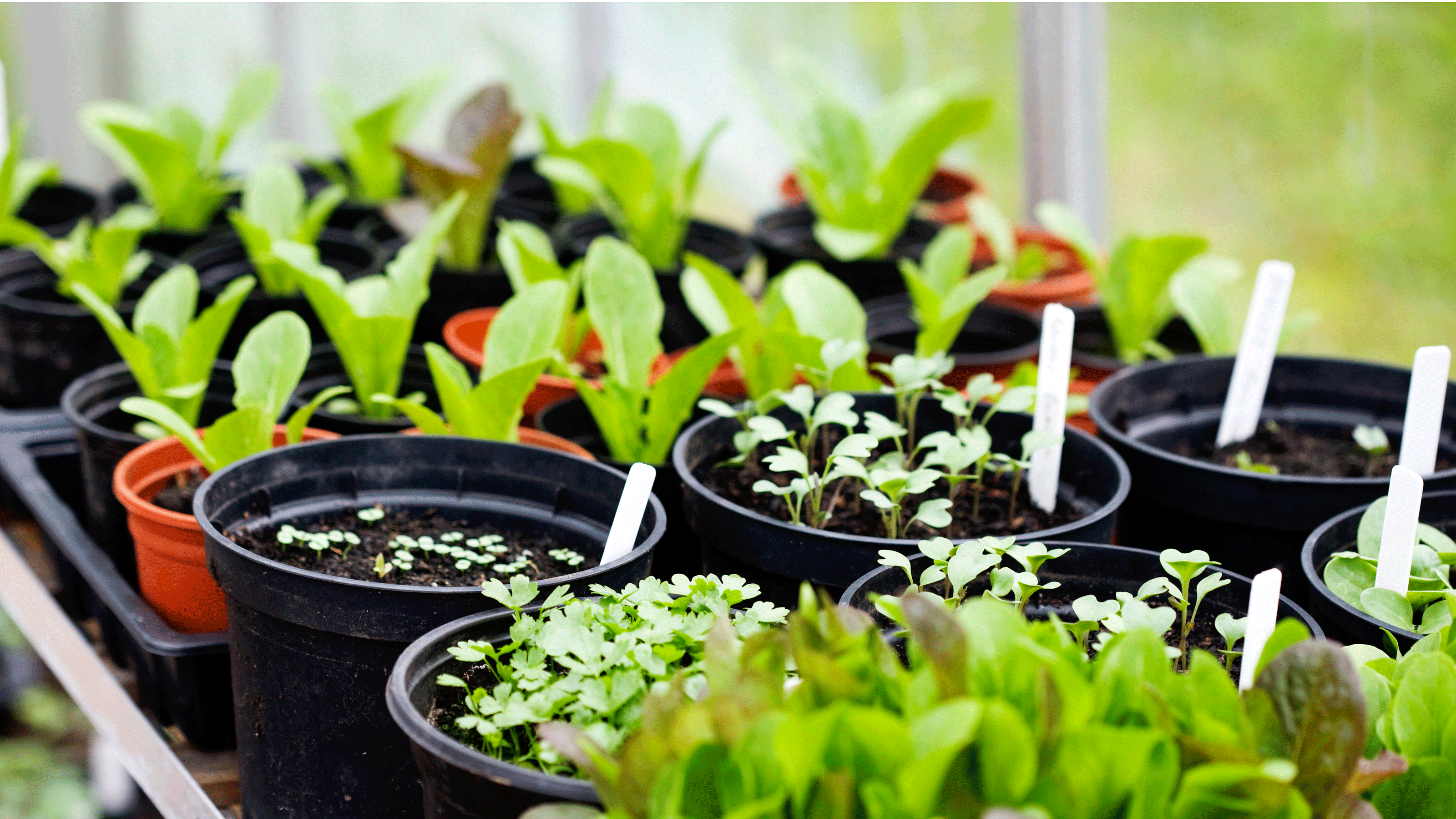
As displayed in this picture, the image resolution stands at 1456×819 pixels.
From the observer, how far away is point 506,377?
1.04 meters

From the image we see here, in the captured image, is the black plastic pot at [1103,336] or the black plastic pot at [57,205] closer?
the black plastic pot at [1103,336]

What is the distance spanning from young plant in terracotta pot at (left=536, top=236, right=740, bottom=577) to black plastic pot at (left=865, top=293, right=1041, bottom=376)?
0.31m

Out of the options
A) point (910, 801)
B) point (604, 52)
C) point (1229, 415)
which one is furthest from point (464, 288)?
point (604, 52)

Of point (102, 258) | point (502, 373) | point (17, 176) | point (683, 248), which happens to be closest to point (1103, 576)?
point (502, 373)

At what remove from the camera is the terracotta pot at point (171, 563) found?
1.01m

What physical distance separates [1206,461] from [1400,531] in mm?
433

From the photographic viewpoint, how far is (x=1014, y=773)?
0.52m

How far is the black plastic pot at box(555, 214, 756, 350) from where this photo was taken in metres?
1.62

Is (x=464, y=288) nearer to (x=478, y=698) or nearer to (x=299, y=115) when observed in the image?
(x=478, y=698)

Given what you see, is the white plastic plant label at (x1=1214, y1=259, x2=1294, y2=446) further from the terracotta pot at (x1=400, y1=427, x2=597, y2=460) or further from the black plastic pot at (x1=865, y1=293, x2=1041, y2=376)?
the terracotta pot at (x1=400, y1=427, x2=597, y2=460)

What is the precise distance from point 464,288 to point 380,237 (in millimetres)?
316

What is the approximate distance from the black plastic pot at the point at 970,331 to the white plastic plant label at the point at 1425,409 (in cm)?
45

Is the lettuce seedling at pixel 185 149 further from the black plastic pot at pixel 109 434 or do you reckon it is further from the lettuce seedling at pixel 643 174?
the black plastic pot at pixel 109 434

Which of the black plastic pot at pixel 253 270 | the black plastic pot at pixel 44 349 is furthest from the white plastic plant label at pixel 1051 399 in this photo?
the black plastic pot at pixel 44 349
